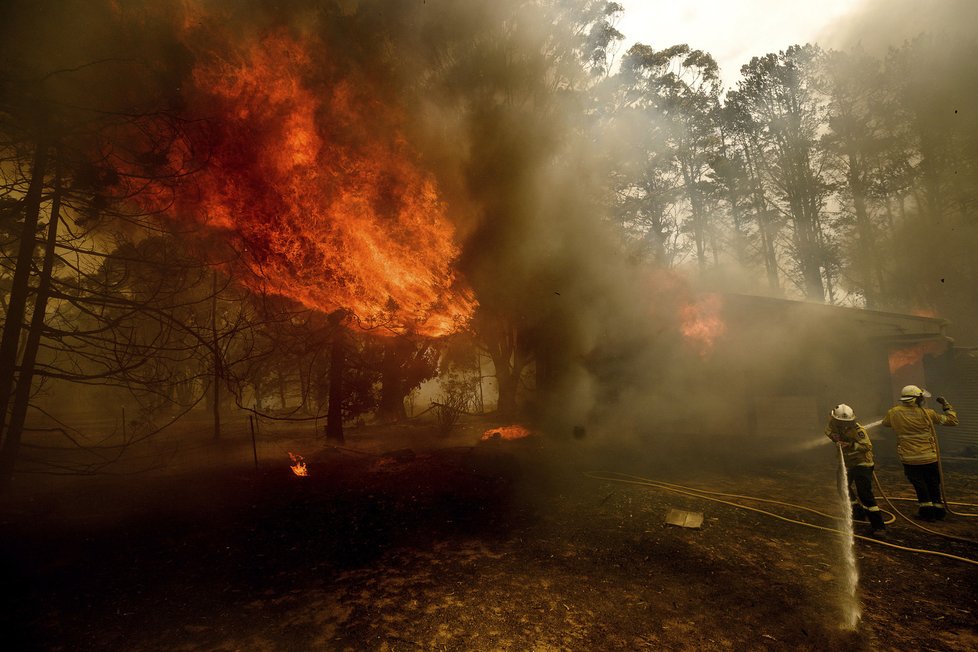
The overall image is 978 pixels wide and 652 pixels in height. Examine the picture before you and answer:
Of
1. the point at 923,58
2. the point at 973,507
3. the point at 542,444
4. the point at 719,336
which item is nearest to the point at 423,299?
the point at 542,444

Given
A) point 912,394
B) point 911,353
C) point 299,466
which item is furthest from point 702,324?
point 299,466

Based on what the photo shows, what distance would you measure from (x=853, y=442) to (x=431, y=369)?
16649 millimetres

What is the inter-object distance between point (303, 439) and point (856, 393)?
726 inches

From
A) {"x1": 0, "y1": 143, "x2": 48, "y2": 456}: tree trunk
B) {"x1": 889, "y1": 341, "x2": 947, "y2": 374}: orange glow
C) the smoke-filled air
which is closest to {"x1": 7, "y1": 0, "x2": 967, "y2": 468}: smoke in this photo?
the smoke-filled air

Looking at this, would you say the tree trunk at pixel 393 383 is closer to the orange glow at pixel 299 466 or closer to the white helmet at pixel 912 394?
the orange glow at pixel 299 466

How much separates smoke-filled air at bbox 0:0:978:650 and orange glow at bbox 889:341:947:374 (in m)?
0.06

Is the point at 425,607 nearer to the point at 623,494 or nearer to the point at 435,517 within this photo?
the point at 435,517

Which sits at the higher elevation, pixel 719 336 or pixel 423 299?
pixel 423 299

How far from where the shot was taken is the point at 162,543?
614 centimetres

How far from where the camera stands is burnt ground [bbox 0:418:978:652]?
4055 millimetres

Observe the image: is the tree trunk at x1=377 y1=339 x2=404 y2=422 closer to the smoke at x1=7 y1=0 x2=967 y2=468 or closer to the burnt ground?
the smoke at x1=7 y1=0 x2=967 y2=468

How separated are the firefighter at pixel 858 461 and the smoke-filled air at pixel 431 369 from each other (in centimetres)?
5

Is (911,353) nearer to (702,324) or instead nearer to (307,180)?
(702,324)

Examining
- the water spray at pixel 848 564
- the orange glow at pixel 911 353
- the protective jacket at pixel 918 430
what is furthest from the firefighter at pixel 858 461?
the orange glow at pixel 911 353
